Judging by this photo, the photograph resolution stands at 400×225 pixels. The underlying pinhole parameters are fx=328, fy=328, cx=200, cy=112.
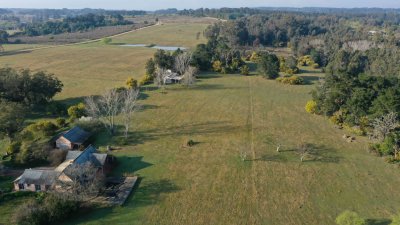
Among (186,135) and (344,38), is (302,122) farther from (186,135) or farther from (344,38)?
(344,38)

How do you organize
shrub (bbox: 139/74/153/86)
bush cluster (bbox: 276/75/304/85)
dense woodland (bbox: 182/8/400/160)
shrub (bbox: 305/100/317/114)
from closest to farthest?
dense woodland (bbox: 182/8/400/160) < shrub (bbox: 305/100/317/114) < shrub (bbox: 139/74/153/86) < bush cluster (bbox: 276/75/304/85)

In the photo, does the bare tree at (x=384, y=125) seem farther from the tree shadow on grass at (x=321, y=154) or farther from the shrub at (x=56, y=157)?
the shrub at (x=56, y=157)

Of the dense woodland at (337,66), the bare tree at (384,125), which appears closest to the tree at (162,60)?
the dense woodland at (337,66)

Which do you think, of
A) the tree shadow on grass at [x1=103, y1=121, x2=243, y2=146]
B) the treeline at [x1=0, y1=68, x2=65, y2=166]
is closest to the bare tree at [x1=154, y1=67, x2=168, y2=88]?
the treeline at [x1=0, y1=68, x2=65, y2=166]

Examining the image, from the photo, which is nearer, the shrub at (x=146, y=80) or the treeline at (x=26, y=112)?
the treeline at (x=26, y=112)

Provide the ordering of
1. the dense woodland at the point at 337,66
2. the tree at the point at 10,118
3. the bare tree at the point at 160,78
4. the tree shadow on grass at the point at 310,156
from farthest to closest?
the bare tree at the point at 160,78
the dense woodland at the point at 337,66
the tree at the point at 10,118
the tree shadow on grass at the point at 310,156

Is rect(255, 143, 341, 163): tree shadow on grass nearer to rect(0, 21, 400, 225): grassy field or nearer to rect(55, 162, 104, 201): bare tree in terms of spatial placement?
rect(0, 21, 400, 225): grassy field
